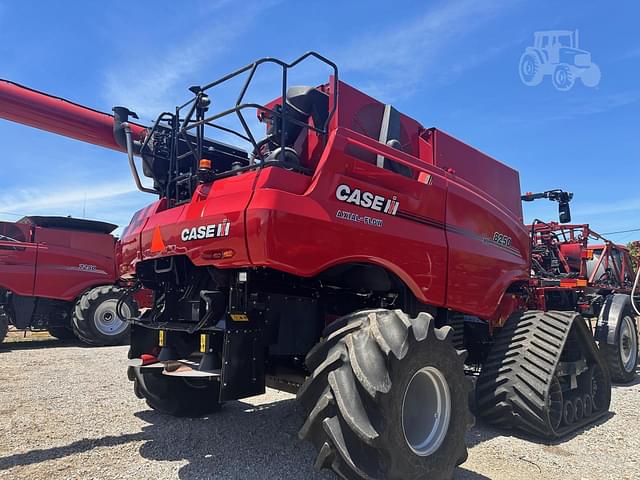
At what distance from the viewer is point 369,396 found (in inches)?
133

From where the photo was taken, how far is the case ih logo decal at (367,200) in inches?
168

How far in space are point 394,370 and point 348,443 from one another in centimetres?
55

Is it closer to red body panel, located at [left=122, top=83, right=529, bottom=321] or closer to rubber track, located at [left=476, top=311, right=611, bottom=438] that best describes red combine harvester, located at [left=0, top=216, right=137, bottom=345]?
red body panel, located at [left=122, top=83, right=529, bottom=321]

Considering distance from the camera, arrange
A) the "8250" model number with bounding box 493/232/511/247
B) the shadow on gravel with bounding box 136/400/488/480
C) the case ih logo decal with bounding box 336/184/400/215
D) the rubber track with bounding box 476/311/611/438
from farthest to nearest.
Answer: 1. the "8250" model number with bounding box 493/232/511/247
2. the rubber track with bounding box 476/311/611/438
3. the case ih logo decal with bounding box 336/184/400/215
4. the shadow on gravel with bounding box 136/400/488/480

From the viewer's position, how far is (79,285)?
13281mm

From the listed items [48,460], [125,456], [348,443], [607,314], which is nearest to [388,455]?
[348,443]

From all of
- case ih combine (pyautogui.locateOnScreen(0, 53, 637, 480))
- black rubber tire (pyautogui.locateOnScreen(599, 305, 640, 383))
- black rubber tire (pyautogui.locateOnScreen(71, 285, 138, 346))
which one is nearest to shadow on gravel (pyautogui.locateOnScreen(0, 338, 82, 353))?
black rubber tire (pyautogui.locateOnScreen(71, 285, 138, 346))

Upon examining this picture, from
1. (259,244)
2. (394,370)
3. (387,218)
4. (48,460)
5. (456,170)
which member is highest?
(456,170)

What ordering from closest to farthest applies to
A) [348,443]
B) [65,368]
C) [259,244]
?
[348,443]
[259,244]
[65,368]

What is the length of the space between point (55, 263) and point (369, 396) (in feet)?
38.8

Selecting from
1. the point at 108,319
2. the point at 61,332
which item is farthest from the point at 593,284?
the point at 61,332

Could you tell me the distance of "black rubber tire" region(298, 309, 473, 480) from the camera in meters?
3.35

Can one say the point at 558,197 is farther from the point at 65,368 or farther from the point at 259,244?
the point at 65,368

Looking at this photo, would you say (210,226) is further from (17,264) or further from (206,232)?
(17,264)
